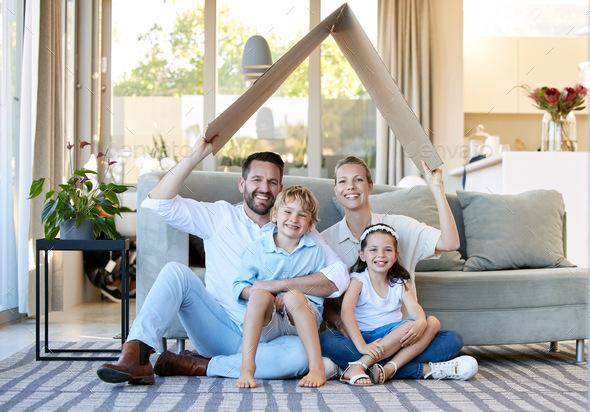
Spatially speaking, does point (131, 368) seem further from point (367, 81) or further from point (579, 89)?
point (579, 89)

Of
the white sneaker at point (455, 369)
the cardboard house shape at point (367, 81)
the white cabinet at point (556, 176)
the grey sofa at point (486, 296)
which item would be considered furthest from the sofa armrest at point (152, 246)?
the white cabinet at point (556, 176)

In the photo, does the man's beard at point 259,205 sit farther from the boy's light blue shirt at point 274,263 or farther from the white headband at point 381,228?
the white headband at point 381,228

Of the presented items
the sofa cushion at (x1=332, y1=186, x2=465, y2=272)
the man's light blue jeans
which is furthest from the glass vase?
the man's light blue jeans

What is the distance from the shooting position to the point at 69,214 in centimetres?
261

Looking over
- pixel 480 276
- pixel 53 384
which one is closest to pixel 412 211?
pixel 480 276

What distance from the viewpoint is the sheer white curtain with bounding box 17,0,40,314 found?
3.54 meters

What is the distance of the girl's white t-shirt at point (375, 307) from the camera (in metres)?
2.24

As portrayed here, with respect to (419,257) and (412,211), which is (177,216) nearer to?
(419,257)

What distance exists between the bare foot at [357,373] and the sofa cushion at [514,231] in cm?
99

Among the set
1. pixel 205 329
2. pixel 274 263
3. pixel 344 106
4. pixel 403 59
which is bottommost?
pixel 205 329

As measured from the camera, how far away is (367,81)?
2396 millimetres

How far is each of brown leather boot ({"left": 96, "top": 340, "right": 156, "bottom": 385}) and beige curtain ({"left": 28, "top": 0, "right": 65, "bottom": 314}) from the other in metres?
1.89

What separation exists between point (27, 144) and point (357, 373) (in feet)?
8.16

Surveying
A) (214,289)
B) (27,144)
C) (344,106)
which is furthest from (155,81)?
(214,289)
